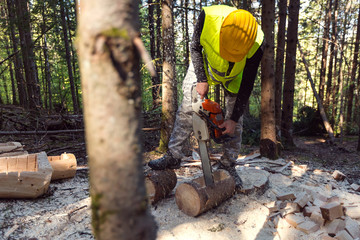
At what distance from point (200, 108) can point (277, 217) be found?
147cm

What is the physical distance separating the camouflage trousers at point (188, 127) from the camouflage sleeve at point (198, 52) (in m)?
0.22

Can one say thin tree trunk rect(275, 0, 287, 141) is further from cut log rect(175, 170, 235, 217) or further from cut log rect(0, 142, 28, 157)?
cut log rect(0, 142, 28, 157)

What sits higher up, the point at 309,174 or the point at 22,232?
the point at 22,232

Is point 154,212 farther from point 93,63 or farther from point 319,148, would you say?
point 319,148

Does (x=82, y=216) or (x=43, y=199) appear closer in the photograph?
(x=82, y=216)

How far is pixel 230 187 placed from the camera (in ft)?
9.19

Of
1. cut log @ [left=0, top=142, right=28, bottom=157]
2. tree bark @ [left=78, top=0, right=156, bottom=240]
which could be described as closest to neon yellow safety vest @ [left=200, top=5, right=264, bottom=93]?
tree bark @ [left=78, top=0, right=156, bottom=240]

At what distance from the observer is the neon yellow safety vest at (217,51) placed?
251 cm

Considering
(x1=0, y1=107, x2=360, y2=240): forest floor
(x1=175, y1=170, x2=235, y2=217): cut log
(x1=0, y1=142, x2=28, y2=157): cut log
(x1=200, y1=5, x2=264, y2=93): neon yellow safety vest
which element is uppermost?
(x1=200, y1=5, x2=264, y2=93): neon yellow safety vest

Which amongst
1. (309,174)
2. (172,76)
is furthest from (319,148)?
(172,76)

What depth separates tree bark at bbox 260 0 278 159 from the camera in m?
Result: 4.23

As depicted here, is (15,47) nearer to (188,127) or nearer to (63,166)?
(63,166)

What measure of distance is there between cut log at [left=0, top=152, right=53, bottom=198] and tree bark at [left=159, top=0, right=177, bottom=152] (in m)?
2.28

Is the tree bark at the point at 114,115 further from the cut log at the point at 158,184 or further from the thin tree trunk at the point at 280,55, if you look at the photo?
the thin tree trunk at the point at 280,55
